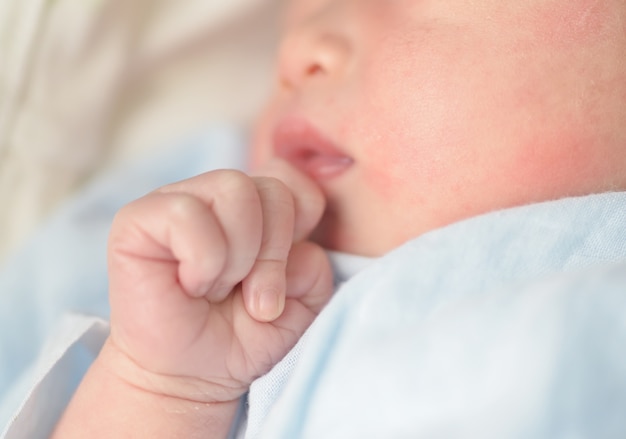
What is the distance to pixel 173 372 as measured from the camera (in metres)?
0.81

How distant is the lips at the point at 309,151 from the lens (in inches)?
37.9

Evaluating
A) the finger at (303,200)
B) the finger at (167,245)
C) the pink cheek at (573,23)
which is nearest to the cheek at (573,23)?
the pink cheek at (573,23)

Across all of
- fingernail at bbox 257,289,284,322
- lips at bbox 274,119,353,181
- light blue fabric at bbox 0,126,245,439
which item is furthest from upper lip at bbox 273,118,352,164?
light blue fabric at bbox 0,126,245,439

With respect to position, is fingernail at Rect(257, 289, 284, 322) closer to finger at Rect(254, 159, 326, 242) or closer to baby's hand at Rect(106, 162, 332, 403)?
baby's hand at Rect(106, 162, 332, 403)

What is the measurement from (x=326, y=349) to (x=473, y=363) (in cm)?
17

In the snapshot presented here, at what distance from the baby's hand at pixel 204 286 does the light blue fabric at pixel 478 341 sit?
4cm

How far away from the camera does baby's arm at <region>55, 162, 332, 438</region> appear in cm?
78

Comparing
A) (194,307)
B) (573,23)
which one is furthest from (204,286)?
(573,23)

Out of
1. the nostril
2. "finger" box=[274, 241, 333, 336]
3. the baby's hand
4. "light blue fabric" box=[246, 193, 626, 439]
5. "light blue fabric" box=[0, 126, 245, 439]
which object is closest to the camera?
"light blue fabric" box=[246, 193, 626, 439]

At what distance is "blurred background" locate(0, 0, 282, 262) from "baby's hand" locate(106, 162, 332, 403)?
487mm

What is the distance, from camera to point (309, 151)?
1002 millimetres

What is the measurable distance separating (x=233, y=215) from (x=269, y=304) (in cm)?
10

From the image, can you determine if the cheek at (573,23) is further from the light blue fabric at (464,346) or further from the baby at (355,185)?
the light blue fabric at (464,346)

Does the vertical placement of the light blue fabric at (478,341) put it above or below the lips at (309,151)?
below
